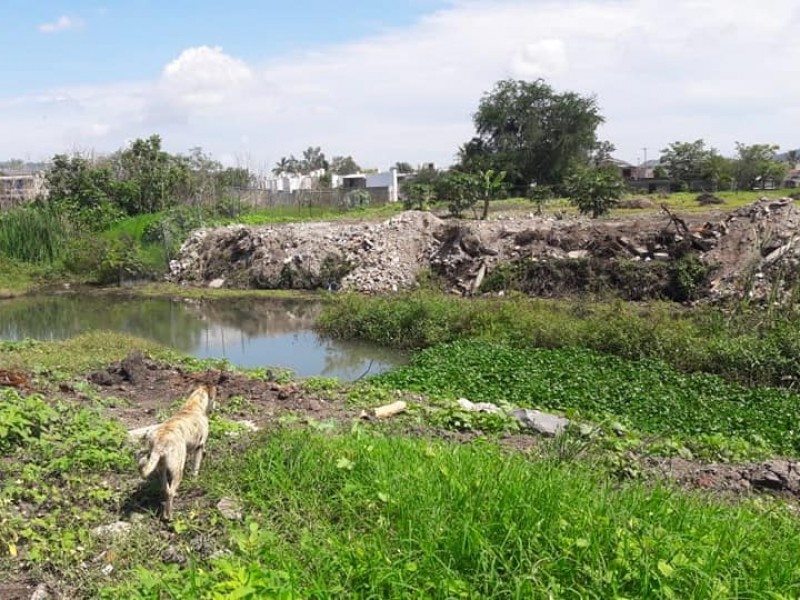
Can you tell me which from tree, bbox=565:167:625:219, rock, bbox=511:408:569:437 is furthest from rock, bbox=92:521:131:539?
tree, bbox=565:167:625:219

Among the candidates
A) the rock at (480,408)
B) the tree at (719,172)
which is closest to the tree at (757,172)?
the tree at (719,172)

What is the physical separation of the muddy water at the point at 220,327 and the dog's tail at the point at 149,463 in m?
8.43

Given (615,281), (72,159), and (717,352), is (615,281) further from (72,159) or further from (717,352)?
(72,159)

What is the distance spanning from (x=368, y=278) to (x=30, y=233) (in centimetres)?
1369

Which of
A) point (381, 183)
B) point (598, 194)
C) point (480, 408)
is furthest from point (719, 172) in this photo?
point (480, 408)

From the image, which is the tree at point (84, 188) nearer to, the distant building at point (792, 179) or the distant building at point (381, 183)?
the distant building at point (381, 183)

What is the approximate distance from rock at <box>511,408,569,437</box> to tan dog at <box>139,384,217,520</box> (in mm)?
3678

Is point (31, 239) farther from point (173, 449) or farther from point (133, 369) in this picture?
point (173, 449)

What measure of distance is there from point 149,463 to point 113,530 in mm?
475

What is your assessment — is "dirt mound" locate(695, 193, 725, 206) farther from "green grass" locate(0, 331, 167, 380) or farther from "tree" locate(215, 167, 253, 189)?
"green grass" locate(0, 331, 167, 380)

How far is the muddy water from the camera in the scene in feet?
45.6

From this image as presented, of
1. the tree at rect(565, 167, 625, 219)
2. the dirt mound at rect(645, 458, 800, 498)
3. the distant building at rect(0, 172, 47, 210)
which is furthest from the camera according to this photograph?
the distant building at rect(0, 172, 47, 210)

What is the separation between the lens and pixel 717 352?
10820 millimetres

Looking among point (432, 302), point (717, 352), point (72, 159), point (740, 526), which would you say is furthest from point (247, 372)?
point (72, 159)
